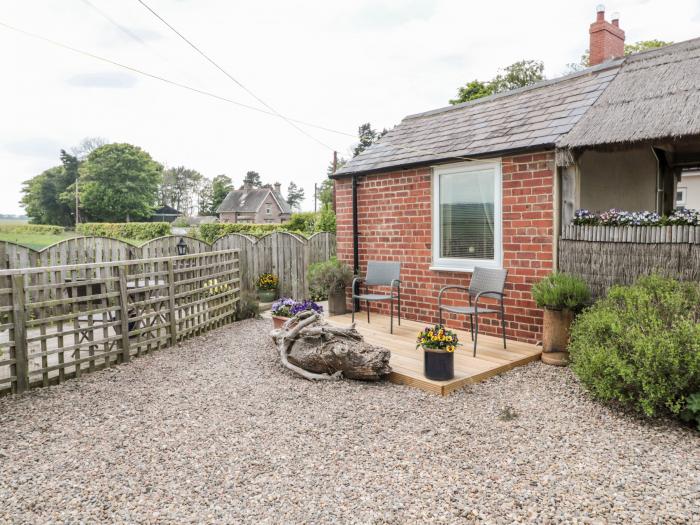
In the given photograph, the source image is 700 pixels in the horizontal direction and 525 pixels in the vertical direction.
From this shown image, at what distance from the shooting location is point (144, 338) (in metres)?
6.17

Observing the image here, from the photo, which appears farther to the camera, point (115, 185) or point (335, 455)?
point (115, 185)

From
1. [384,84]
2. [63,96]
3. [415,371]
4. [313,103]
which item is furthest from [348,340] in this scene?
[63,96]

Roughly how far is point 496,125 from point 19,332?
6246 mm

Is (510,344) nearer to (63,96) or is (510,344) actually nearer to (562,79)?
(562,79)

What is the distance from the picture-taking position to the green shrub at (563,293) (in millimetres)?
4887

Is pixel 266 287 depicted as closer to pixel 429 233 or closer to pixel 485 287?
pixel 429 233

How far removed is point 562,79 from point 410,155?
95.4 inches

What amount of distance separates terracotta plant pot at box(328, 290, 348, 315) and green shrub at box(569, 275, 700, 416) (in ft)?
13.5

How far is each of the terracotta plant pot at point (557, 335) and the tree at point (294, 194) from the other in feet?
277

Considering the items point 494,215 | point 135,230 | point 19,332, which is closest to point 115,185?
point 135,230

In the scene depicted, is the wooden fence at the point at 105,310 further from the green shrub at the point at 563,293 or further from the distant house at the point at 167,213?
the distant house at the point at 167,213

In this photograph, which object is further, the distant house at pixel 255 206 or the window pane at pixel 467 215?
the distant house at pixel 255 206

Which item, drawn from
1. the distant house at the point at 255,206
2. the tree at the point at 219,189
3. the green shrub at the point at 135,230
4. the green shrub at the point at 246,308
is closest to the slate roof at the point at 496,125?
the green shrub at the point at 246,308

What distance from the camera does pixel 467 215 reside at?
6516 millimetres
